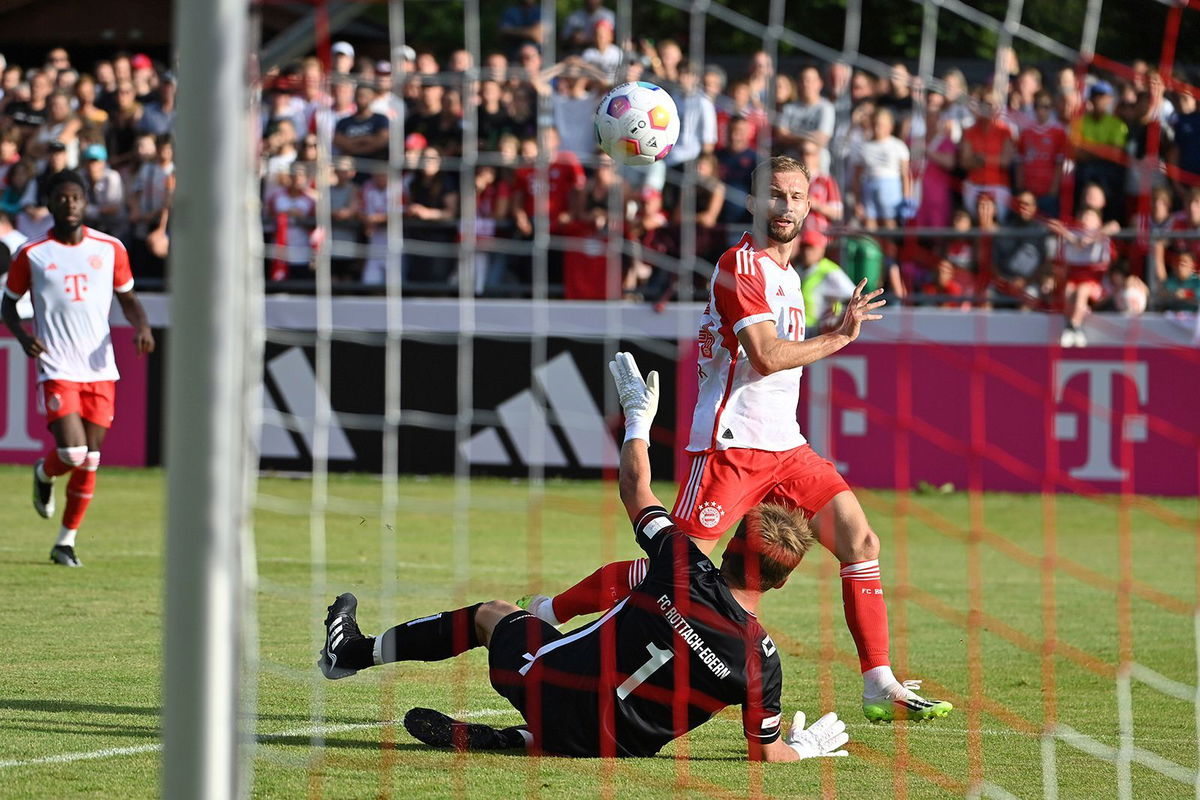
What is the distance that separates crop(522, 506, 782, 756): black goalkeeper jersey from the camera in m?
5.46

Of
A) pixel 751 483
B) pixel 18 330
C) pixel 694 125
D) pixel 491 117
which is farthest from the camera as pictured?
pixel 491 117

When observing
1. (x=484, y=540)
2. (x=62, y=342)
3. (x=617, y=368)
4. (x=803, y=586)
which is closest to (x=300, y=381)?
(x=484, y=540)

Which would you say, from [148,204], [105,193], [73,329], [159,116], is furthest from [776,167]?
[159,116]

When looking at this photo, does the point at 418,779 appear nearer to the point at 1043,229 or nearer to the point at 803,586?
the point at 803,586

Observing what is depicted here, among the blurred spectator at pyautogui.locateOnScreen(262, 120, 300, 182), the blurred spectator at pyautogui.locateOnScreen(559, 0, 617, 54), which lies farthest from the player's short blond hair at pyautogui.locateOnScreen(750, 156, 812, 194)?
the blurred spectator at pyautogui.locateOnScreen(559, 0, 617, 54)

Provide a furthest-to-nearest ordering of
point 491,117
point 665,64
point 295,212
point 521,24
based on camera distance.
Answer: point 521,24
point 491,117
point 295,212
point 665,64

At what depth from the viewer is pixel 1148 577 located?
1146 cm

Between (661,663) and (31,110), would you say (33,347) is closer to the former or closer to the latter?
(661,663)

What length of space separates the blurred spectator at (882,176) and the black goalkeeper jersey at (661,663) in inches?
359

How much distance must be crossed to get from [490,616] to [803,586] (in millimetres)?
5106

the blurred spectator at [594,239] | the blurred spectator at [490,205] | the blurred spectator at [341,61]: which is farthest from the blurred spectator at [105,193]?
the blurred spectator at [594,239]

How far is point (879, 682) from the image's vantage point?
6.50 m

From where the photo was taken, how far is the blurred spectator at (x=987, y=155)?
12.9 metres

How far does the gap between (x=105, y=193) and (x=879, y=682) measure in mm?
12939
